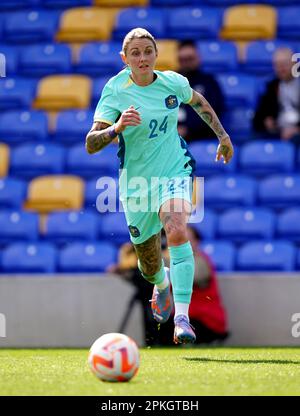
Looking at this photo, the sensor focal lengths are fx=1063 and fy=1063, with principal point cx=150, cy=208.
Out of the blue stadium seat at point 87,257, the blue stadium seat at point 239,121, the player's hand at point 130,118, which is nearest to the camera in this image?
the player's hand at point 130,118

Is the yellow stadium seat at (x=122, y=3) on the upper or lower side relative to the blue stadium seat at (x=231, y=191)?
upper

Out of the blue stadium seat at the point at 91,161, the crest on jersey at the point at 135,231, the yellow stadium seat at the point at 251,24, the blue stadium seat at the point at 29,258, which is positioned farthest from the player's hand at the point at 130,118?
the yellow stadium seat at the point at 251,24

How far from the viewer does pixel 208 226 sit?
12.0 metres

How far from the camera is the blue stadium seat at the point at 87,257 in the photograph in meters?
11.9

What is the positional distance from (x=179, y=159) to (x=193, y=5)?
282 inches

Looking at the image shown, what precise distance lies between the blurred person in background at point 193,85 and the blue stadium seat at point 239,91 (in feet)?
1.91

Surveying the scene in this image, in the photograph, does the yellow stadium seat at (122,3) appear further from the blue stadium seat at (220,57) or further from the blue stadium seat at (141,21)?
the blue stadium seat at (220,57)

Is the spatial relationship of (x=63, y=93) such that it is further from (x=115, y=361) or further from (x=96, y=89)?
(x=115, y=361)

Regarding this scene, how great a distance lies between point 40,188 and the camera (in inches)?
508

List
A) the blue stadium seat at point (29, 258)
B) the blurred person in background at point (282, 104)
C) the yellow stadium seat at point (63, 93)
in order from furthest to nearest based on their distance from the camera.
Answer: the yellow stadium seat at point (63, 93) → the blurred person in background at point (282, 104) → the blue stadium seat at point (29, 258)

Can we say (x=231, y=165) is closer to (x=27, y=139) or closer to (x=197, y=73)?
(x=197, y=73)

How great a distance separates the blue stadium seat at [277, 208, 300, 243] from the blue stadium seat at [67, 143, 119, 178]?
220 cm
